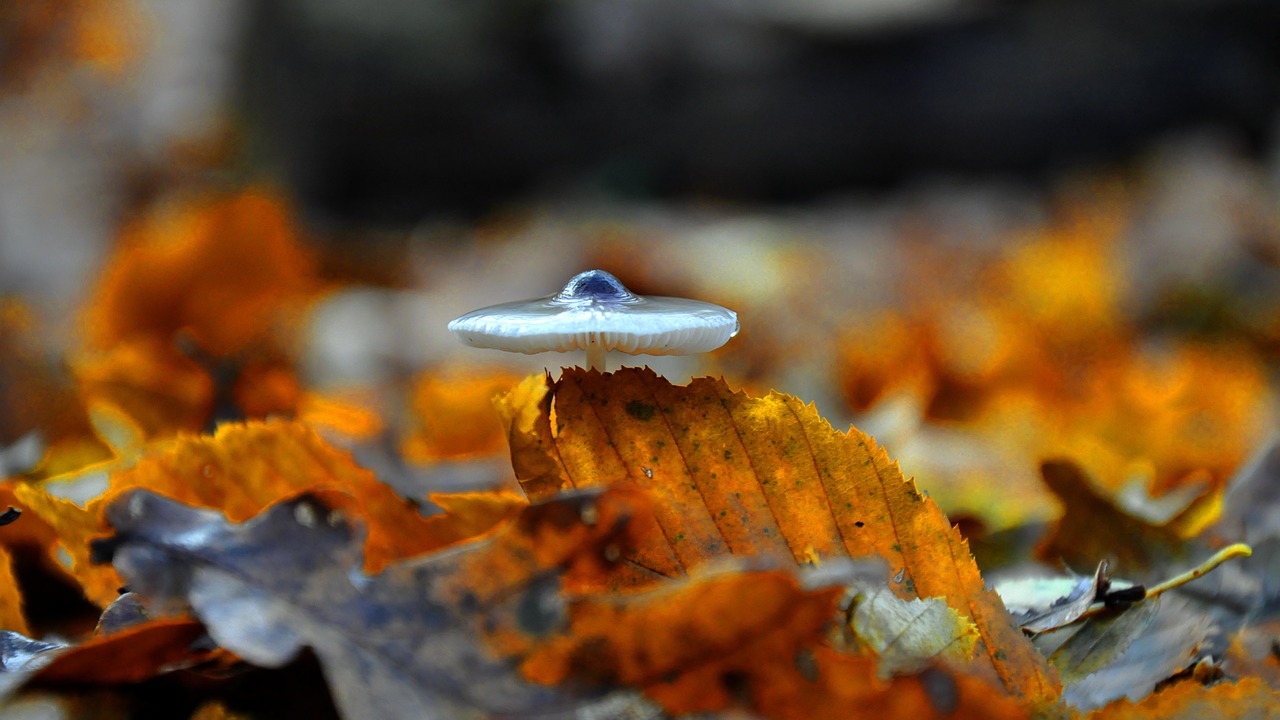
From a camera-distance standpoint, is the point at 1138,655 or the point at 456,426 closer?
the point at 1138,655

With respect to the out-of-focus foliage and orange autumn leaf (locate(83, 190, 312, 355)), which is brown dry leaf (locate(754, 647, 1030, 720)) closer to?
the out-of-focus foliage

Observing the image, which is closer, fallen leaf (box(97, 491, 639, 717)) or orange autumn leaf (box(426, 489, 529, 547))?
fallen leaf (box(97, 491, 639, 717))

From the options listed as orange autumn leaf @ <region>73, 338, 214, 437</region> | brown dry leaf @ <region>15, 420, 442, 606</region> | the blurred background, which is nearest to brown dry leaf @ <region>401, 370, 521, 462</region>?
the blurred background

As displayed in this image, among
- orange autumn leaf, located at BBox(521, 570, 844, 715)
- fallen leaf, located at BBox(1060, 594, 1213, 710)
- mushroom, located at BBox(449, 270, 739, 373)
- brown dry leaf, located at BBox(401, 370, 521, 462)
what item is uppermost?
mushroom, located at BBox(449, 270, 739, 373)

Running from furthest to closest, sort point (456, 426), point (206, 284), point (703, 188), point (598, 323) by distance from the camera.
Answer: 1. point (703, 188)
2. point (206, 284)
3. point (456, 426)
4. point (598, 323)

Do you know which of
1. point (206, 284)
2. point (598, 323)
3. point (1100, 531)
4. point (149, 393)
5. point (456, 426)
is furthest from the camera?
point (206, 284)

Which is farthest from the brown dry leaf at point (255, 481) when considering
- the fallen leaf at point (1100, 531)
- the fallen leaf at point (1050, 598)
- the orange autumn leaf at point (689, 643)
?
the fallen leaf at point (1100, 531)

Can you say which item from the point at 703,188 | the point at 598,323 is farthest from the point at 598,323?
the point at 703,188

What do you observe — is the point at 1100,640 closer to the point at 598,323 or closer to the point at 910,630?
the point at 910,630
